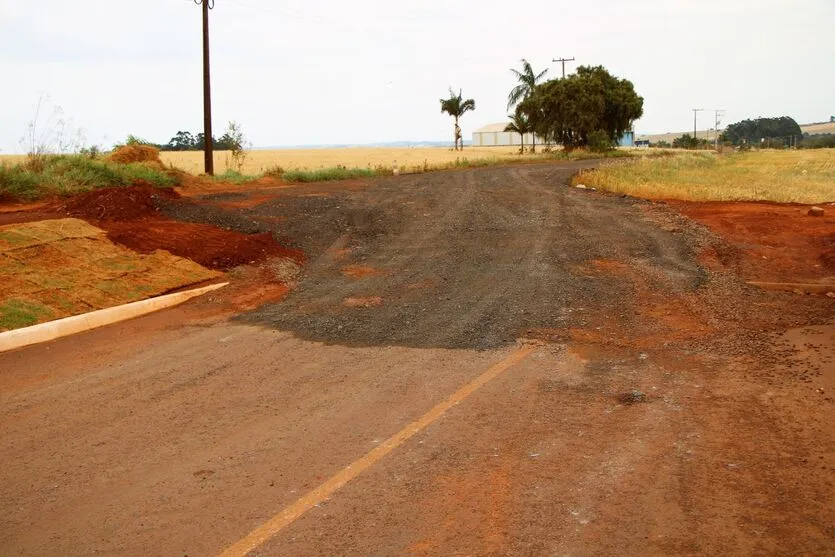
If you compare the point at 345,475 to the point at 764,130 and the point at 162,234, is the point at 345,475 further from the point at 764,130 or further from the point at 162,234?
the point at 764,130

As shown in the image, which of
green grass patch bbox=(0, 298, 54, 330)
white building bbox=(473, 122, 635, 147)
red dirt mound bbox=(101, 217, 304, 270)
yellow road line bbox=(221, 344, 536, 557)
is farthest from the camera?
white building bbox=(473, 122, 635, 147)

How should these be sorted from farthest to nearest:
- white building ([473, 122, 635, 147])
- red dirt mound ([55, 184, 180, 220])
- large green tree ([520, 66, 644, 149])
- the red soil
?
white building ([473, 122, 635, 147])
large green tree ([520, 66, 644, 149])
red dirt mound ([55, 184, 180, 220])
the red soil

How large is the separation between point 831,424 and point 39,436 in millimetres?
5991

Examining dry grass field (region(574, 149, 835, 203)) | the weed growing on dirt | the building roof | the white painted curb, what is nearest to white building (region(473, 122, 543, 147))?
the building roof

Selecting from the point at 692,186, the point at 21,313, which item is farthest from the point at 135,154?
the point at 692,186

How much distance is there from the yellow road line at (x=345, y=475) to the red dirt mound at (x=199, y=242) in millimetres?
7395

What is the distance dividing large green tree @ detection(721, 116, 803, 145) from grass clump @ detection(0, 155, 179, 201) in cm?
18353

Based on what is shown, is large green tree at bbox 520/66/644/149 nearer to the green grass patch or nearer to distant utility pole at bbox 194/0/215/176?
distant utility pole at bbox 194/0/215/176

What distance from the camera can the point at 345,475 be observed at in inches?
208

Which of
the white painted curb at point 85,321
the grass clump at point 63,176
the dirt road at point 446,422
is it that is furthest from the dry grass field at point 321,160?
the dirt road at point 446,422

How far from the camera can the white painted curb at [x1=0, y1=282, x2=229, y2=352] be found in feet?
30.2

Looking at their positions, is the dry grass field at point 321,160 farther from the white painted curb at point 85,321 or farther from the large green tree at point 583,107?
the white painted curb at point 85,321

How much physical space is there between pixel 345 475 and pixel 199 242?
31.9 feet

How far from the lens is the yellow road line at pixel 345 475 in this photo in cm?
440
